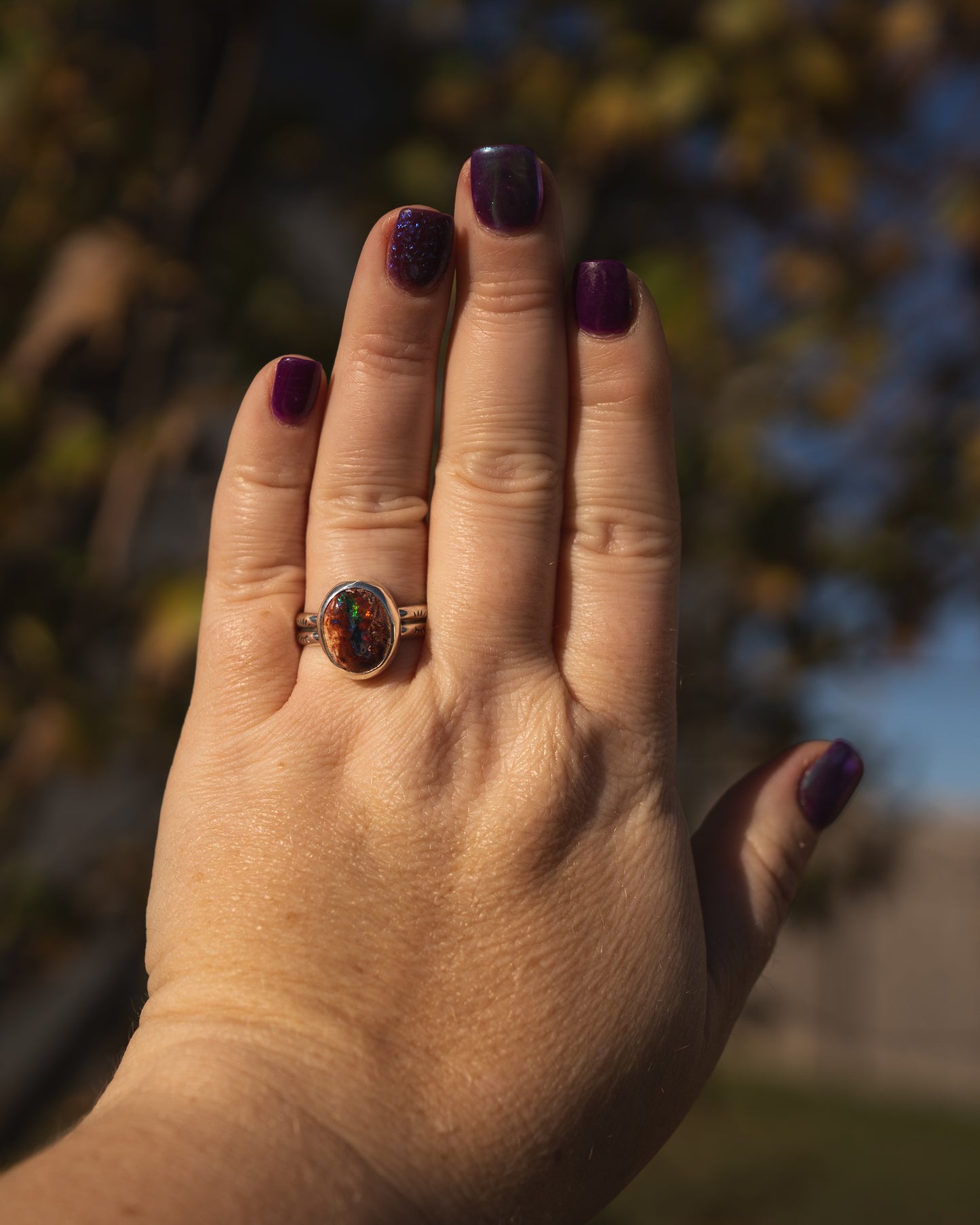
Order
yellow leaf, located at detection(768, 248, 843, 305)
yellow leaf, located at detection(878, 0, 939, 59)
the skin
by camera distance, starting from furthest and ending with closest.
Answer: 1. yellow leaf, located at detection(768, 248, 843, 305)
2. yellow leaf, located at detection(878, 0, 939, 59)
3. the skin

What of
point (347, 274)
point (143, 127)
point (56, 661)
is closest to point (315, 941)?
point (56, 661)

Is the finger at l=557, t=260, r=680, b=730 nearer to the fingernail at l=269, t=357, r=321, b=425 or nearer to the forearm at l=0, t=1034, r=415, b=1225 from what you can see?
the fingernail at l=269, t=357, r=321, b=425

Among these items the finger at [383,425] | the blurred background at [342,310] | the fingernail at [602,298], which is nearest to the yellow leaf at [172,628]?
the blurred background at [342,310]

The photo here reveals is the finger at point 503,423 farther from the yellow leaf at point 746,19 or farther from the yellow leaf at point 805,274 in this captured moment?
the yellow leaf at point 805,274

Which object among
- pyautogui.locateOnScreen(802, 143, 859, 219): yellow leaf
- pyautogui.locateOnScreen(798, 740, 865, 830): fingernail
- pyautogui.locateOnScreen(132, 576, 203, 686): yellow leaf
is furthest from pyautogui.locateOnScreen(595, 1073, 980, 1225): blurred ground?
pyautogui.locateOnScreen(802, 143, 859, 219): yellow leaf

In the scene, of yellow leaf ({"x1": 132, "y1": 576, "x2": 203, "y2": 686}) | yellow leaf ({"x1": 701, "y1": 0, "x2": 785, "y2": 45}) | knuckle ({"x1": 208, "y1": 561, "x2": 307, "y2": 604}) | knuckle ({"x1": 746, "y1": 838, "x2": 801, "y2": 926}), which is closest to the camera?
knuckle ({"x1": 208, "y1": 561, "x2": 307, "y2": 604})

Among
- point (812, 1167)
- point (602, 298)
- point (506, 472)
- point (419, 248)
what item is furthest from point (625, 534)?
point (812, 1167)

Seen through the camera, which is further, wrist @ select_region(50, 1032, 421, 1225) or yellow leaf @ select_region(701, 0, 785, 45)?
yellow leaf @ select_region(701, 0, 785, 45)

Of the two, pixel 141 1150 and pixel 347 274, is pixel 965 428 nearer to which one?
pixel 347 274
